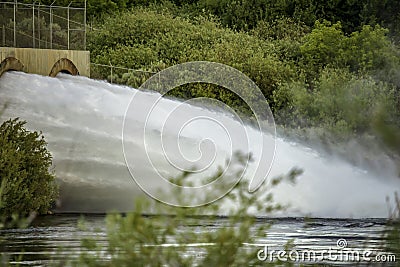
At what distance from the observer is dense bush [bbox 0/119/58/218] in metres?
8.14

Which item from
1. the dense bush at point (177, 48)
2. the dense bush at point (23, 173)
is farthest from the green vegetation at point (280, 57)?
the dense bush at point (23, 173)

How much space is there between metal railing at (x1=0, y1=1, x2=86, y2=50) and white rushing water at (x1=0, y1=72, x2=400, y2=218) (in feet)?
1.60

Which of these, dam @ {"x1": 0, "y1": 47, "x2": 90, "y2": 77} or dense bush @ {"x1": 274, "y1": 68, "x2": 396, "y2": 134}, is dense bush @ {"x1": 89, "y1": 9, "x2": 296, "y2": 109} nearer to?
dense bush @ {"x1": 274, "y1": 68, "x2": 396, "y2": 134}

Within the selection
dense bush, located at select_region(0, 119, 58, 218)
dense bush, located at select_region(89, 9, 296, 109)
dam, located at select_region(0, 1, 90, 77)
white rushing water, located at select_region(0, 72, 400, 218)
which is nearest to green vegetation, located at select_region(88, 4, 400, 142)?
dense bush, located at select_region(89, 9, 296, 109)

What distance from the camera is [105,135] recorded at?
1081cm

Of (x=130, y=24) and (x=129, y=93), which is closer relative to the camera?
(x=129, y=93)

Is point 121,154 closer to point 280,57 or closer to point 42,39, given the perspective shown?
point 42,39

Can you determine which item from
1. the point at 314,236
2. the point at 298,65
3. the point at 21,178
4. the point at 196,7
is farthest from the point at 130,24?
the point at 314,236

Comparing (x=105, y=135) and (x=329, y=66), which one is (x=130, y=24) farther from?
(x=105, y=135)

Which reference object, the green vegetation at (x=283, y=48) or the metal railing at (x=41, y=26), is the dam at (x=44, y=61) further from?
the green vegetation at (x=283, y=48)

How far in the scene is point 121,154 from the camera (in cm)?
1057

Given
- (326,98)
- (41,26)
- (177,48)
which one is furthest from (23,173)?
(177,48)

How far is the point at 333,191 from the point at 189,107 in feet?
9.21

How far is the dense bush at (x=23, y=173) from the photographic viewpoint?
8.14 meters
